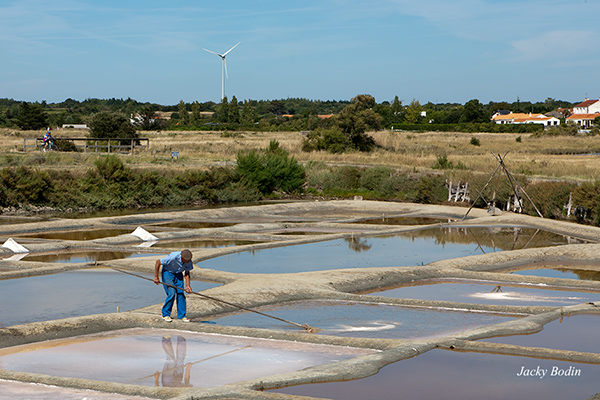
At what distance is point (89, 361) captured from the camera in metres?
8.90

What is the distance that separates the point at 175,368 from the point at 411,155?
40.9 meters

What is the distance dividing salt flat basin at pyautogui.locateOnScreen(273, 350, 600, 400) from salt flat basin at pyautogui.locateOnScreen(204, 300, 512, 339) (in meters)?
1.58

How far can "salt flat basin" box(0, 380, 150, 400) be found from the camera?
735 cm

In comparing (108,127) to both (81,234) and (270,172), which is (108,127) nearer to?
(270,172)

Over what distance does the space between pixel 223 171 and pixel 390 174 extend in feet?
28.8

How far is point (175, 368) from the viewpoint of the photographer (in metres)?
8.52

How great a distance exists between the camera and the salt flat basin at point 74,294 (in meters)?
11.6

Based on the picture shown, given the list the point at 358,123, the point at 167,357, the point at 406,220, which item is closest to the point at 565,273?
the point at 167,357

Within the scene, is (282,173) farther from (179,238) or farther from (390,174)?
(179,238)

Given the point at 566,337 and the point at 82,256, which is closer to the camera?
the point at 566,337

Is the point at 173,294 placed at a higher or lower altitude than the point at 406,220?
higher

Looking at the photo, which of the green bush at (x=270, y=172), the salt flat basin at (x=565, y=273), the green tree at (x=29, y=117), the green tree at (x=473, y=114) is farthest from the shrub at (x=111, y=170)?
the green tree at (x=473, y=114)

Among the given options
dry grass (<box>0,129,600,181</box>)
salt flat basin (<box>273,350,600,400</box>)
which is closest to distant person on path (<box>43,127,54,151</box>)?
dry grass (<box>0,129,600,181</box>)

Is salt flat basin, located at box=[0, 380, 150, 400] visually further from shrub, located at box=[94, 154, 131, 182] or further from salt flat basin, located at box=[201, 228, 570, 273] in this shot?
shrub, located at box=[94, 154, 131, 182]
